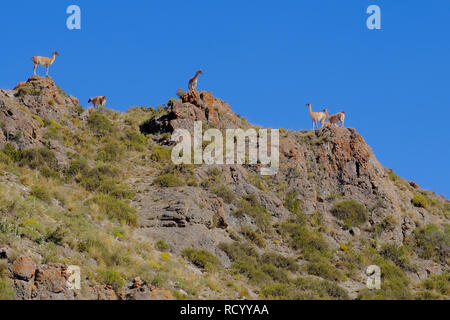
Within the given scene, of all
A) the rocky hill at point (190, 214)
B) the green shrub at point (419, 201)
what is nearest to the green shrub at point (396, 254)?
the rocky hill at point (190, 214)

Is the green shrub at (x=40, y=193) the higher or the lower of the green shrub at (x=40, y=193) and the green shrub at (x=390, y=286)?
the higher

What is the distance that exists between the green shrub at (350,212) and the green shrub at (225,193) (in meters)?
7.07

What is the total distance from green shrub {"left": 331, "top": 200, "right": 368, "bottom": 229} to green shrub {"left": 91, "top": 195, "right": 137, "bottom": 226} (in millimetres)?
13347

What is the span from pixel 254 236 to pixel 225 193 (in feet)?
12.2

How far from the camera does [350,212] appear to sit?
37.2 meters

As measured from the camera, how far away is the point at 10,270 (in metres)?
18.8

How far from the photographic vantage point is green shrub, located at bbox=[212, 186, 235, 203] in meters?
34.1

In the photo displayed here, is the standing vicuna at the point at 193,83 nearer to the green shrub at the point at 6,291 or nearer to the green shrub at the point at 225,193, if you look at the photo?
the green shrub at the point at 225,193

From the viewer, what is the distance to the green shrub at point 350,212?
120 ft

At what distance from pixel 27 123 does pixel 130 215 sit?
9.48 meters

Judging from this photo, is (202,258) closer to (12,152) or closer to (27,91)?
(12,152)

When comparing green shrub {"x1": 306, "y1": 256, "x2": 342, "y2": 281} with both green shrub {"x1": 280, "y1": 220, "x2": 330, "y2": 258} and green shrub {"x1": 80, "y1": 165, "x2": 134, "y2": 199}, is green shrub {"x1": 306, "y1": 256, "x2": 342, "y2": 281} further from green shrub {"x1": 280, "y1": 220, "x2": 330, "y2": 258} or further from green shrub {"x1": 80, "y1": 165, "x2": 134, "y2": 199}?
green shrub {"x1": 80, "y1": 165, "x2": 134, "y2": 199}
